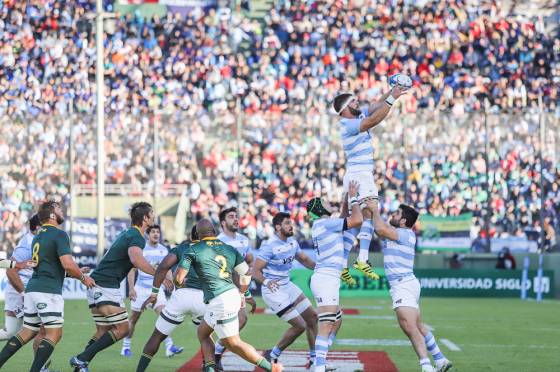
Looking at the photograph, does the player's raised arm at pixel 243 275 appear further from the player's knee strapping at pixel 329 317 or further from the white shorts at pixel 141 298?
the white shorts at pixel 141 298

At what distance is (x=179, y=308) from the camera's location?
13531mm

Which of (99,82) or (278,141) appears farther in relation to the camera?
(278,141)

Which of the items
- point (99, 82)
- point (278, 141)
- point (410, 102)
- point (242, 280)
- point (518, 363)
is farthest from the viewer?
point (410, 102)

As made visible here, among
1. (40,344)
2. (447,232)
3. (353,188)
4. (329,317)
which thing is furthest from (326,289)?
(447,232)

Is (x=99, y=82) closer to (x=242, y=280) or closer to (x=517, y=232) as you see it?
(x=517, y=232)

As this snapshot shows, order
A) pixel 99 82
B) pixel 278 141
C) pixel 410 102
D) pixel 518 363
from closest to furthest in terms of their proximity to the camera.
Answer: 1. pixel 518 363
2. pixel 99 82
3. pixel 278 141
4. pixel 410 102

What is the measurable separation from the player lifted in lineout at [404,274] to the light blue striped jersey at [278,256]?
1.74 m

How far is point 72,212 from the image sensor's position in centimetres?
3120

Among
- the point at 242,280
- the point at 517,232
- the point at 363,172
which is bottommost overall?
the point at 517,232

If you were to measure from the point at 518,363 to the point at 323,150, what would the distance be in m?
16.7

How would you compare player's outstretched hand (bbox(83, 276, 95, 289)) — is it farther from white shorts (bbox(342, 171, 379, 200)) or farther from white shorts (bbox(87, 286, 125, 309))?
white shorts (bbox(342, 171, 379, 200))

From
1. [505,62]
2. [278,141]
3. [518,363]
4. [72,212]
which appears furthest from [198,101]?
[518,363]

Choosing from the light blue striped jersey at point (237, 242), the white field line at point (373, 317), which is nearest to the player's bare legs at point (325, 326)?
the light blue striped jersey at point (237, 242)

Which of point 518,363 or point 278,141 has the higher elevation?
point 278,141
